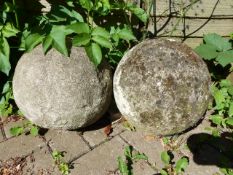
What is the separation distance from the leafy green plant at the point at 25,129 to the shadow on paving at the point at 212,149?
5.36 ft

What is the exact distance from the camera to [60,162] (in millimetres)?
3324

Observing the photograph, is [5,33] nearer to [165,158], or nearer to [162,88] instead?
[162,88]

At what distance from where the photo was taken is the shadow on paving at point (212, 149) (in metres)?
3.33

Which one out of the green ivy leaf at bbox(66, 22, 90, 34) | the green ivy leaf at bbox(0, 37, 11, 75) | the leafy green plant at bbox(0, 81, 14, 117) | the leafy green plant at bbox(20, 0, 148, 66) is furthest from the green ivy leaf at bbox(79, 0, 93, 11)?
the leafy green plant at bbox(0, 81, 14, 117)

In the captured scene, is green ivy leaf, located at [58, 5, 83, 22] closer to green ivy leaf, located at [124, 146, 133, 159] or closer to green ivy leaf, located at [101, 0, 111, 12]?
green ivy leaf, located at [101, 0, 111, 12]

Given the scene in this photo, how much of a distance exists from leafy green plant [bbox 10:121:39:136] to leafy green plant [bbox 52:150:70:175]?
374mm

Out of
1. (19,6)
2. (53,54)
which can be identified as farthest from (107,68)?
(19,6)

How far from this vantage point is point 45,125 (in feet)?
11.4

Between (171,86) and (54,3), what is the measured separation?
69.3 inches

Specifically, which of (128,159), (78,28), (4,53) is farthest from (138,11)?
(128,159)

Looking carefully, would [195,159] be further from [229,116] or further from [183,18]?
[183,18]

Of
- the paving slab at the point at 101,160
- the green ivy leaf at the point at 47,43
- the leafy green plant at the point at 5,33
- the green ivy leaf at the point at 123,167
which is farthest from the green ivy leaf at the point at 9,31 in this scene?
the green ivy leaf at the point at 123,167

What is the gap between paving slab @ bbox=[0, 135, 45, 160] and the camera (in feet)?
11.3

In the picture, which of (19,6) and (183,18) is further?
(183,18)
